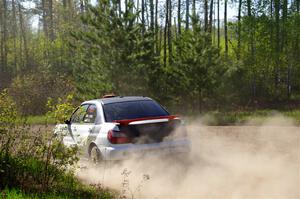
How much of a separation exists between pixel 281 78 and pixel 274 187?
→ 31673 millimetres

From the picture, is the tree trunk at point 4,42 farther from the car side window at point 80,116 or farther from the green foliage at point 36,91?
the car side window at point 80,116

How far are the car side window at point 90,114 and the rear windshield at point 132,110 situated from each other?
1.02 ft

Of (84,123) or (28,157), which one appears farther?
(84,123)

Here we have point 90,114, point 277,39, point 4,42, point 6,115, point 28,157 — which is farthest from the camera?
point 4,42

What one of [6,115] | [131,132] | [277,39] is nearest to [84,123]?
[131,132]

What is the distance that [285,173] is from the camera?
757cm

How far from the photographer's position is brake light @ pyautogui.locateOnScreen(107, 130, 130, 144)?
316 inches

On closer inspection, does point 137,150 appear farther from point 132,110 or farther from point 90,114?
point 90,114

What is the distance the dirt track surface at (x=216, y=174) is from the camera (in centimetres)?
652

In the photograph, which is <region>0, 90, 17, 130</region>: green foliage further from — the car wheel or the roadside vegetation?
the car wheel

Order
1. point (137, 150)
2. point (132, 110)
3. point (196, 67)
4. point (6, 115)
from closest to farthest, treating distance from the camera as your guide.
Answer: point (6, 115)
point (137, 150)
point (132, 110)
point (196, 67)

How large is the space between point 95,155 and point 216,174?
246 centimetres

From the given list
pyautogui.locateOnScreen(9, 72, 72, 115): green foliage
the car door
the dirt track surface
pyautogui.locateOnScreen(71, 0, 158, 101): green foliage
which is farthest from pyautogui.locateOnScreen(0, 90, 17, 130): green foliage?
pyautogui.locateOnScreen(9, 72, 72, 115): green foliage

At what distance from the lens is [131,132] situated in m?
8.03
